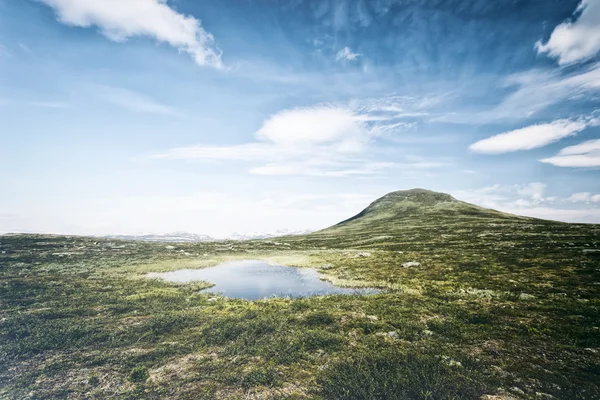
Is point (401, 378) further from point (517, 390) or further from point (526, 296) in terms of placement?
point (526, 296)

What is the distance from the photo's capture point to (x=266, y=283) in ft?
120

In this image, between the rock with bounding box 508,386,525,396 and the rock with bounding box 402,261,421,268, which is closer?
the rock with bounding box 508,386,525,396

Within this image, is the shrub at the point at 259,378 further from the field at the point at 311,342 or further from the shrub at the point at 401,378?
the shrub at the point at 401,378

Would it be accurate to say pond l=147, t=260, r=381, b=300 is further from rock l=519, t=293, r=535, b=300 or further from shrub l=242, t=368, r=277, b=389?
shrub l=242, t=368, r=277, b=389

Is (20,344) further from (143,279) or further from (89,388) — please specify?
(143,279)

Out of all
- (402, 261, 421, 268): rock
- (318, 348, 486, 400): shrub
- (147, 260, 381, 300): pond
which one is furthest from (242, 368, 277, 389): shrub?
(402, 261, 421, 268): rock

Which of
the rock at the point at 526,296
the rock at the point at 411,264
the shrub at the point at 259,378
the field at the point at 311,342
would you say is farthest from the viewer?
the rock at the point at 411,264

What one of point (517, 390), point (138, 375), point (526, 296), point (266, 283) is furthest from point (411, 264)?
point (138, 375)

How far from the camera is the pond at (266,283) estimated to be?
98.6 feet

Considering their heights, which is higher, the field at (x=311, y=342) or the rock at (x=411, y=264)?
the rock at (x=411, y=264)

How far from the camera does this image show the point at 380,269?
138 feet

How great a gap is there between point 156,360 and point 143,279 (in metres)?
27.1

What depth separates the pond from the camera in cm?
3005

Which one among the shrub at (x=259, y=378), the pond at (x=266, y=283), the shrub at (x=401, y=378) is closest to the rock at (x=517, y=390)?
the shrub at (x=401, y=378)
